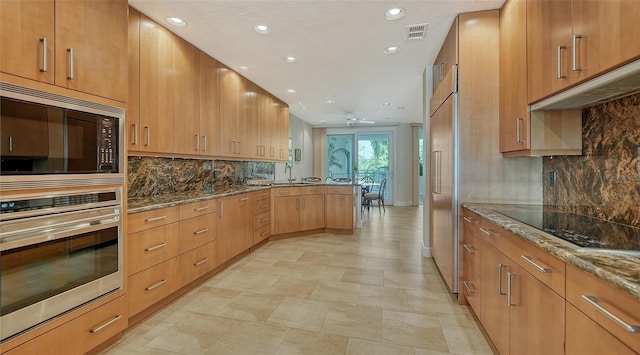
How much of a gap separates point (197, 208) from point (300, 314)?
144 cm

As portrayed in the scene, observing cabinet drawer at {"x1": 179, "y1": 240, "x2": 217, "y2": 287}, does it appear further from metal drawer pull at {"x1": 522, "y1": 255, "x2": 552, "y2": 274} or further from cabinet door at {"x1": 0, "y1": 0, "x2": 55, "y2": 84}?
metal drawer pull at {"x1": 522, "y1": 255, "x2": 552, "y2": 274}

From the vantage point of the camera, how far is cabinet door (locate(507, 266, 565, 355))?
1.18 m

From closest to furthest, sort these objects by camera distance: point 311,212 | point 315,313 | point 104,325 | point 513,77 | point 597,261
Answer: point 597,261, point 104,325, point 513,77, point 315,313, point 311,212

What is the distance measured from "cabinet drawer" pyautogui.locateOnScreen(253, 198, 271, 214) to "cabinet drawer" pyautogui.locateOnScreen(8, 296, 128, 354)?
7.54 ft

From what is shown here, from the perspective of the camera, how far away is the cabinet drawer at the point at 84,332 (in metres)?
1.52

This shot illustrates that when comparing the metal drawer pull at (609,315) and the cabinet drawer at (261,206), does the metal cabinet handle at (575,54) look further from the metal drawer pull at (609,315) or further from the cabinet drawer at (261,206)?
the cabinet drawer at (261,206)

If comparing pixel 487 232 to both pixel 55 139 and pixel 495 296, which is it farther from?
pixel 55 139

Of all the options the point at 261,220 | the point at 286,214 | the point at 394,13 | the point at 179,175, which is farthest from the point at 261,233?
the point at 394,13

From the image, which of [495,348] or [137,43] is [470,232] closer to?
[495,348]

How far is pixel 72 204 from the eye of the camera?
5.48ft

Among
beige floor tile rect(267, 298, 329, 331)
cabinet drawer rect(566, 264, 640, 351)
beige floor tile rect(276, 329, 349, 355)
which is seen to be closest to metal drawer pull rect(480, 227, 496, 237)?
cabinet drawer rect(566, 264, 640, 351)

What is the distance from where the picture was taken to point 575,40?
1438mm

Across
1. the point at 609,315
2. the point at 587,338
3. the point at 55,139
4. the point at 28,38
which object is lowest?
the point at 587,338

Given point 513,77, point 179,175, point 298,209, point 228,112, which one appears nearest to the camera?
point 513,77
